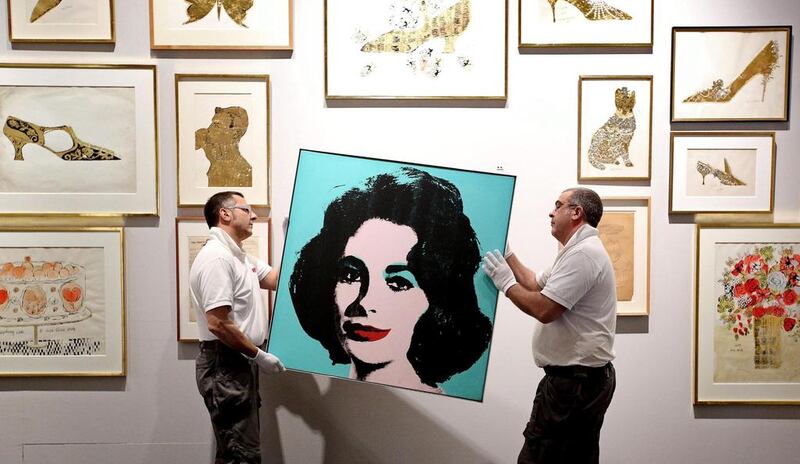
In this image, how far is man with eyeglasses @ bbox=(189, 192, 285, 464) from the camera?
2.47m

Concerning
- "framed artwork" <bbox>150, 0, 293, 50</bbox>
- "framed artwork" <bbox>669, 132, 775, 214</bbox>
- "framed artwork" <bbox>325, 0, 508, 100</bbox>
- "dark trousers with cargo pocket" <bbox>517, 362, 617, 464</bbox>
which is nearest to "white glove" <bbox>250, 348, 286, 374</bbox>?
"dark trousers with cargo pocket" <bbox>517, 362, 617, 464</bbox>

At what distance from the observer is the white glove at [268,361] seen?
2527mm

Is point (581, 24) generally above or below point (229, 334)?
above

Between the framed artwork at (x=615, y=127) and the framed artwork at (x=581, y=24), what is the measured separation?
173 millimetres

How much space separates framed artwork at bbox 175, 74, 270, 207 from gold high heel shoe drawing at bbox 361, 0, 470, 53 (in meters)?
0.55

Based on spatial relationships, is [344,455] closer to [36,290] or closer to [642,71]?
[36,290]

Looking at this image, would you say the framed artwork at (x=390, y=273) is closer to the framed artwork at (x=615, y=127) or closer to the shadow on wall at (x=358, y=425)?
the shadow on wall at (x=358, y=425)

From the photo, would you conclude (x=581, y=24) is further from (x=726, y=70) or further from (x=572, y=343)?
(x=572, y=343)

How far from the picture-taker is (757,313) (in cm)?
298

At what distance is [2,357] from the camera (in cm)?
295

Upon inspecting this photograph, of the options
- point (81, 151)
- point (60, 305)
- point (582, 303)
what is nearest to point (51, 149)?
point (81, 151)

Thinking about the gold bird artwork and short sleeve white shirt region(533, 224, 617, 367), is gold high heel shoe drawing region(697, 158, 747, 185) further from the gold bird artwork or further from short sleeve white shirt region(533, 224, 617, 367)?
the gold bird artwork

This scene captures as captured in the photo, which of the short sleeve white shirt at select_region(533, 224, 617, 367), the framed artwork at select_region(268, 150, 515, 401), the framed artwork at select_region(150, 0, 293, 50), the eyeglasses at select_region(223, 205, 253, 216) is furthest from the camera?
the framed artwork at select_region(150, 0, 293, 50)

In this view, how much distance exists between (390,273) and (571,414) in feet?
2.86
